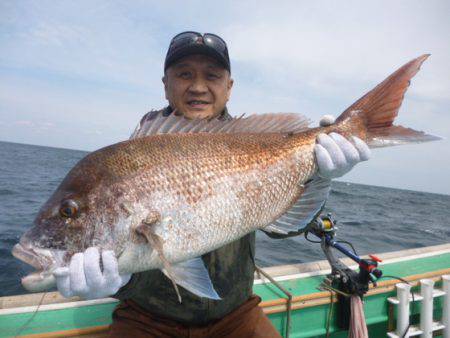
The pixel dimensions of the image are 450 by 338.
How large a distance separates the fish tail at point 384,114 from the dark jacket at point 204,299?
137 cm

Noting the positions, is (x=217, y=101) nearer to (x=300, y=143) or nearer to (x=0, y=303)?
(x=300, y=143)

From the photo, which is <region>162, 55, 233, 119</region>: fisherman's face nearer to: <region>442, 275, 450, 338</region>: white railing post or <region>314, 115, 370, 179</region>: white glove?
<region>314, 115, 370, 179</region>: white glove

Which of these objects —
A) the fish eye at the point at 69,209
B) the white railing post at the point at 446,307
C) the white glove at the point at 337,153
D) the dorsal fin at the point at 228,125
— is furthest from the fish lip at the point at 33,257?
the white railing post at the point at 446,307

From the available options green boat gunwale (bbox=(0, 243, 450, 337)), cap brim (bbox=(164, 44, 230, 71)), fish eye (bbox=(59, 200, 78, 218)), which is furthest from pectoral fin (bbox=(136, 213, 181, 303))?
cap brim (bbox=(164, 44, 230, 71))

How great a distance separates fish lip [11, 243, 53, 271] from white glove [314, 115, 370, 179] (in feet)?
6.47

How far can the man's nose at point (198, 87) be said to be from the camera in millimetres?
3117

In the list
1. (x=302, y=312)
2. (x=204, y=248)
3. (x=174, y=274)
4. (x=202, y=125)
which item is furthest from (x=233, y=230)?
(x=302, y=312)

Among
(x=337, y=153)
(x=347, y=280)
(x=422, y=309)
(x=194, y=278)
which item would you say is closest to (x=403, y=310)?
(x=422, y=309)

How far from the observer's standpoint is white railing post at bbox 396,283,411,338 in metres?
3.55

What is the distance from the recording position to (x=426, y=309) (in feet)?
12.0

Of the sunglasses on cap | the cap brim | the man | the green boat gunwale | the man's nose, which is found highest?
the sunglasses on cap

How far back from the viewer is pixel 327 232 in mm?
3824

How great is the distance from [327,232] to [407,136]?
5.84ft

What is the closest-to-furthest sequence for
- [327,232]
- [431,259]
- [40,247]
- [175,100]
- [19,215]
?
[40,247], [175,100], [327,232], [431,259], [19,215]
